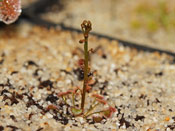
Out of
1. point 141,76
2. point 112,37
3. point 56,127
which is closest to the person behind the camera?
point 56,127

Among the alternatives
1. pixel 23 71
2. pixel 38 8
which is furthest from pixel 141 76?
pixel 38 8

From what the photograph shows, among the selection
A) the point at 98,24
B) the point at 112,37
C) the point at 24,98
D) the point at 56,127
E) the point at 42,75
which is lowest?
the point at 56,127

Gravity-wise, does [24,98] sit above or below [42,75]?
below

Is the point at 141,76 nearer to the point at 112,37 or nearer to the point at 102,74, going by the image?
the point at 102,74

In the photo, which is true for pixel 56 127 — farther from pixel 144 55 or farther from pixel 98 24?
pixel 98 24

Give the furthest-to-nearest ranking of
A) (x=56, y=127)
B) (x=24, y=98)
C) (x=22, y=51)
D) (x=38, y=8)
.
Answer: (x=38, y=8) → (x=22, y=51) → (x=24, y=98) → (x=56, y=127)

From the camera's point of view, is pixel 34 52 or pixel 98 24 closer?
pixel 34 52

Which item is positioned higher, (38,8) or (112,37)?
(38,8)

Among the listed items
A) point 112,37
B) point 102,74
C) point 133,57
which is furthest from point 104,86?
point 112,37

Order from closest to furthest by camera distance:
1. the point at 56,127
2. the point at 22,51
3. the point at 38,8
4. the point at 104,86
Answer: the point at 56,127, the point at 104,86, the point at 22,51, the point at 38,8

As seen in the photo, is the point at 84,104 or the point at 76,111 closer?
the point at 76,111
